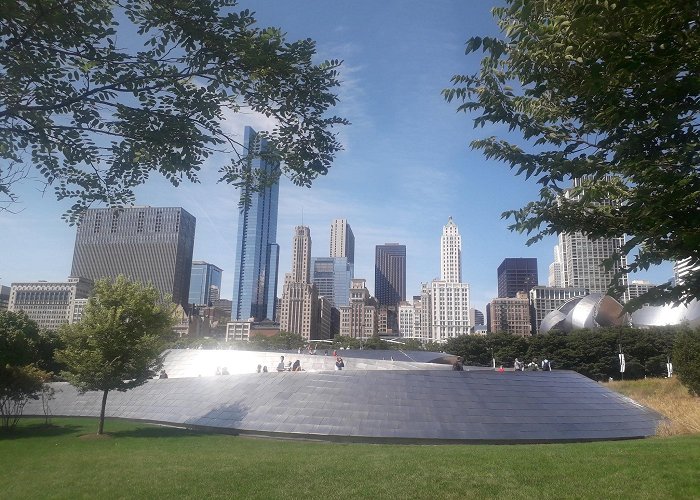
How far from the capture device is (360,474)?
12.0 meters

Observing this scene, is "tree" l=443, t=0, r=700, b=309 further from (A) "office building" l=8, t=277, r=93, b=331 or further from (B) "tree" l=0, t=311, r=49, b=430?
(A) "office building" l=8, t=277, r=93, b=331

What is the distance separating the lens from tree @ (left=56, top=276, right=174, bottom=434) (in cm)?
2330

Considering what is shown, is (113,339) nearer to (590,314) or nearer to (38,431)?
(38,431)

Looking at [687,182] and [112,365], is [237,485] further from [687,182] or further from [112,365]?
[112,365]

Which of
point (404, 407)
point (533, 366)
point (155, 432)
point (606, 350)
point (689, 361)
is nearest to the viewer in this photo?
point (155, 432)

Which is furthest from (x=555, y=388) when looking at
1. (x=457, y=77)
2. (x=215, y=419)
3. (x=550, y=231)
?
(x=457, y=77)

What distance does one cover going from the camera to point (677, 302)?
23.9 feet

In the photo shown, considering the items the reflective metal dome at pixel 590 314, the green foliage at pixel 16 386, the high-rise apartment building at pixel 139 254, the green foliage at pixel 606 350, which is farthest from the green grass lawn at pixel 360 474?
the high-rise apartment building at pixel 139 254

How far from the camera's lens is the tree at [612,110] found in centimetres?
575

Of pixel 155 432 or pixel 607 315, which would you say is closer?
pixel 155 432

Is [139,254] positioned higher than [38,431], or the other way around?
[139,254]

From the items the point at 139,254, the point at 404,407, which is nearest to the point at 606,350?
the point at 404,407

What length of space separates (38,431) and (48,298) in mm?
183670

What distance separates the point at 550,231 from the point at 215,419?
23132 millimetres
